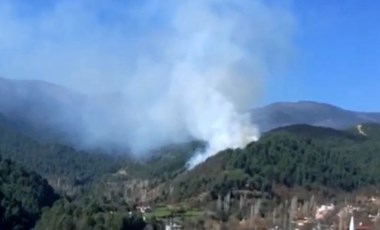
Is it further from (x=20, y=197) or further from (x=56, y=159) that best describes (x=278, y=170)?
(x=56, y=159)

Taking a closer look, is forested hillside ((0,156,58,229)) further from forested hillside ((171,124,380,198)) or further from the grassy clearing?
forested hillside ((171,124,380,198))

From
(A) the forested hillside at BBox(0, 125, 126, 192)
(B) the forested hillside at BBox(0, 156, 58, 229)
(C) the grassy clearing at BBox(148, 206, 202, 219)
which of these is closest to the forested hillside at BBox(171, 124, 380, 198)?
(C) the grassy clearing at BBox(148, 206, 202, 219)

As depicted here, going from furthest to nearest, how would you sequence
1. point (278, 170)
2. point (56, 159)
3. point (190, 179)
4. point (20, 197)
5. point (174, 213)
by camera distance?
point (56, 159) < point (190, 179) < point (278, 170) < point (174, 213) < point (20, 197)

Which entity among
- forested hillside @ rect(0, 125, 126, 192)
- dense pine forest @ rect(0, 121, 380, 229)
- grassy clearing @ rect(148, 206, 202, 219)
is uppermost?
forested hillside @ rect(0, 125, 126, 192)

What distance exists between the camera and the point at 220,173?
78562mm

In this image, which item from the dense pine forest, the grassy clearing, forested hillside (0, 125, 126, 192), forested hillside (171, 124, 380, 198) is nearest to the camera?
the dense pine forest

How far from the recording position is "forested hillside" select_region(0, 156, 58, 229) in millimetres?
57219

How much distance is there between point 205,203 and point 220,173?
921 cm

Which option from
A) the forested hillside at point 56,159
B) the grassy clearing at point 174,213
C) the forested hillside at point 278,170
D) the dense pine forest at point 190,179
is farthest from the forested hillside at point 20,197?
the forested hillside at point 56,159

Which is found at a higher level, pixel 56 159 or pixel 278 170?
pixel 56 159

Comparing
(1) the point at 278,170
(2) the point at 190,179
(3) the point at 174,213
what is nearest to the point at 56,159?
(2) the point at 190,179

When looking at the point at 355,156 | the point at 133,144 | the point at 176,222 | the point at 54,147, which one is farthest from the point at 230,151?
the point at 133,144

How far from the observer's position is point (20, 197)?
6488 centimetres

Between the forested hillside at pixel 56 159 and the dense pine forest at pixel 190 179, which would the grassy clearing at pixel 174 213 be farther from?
the forested hillside at pixel 56 159
